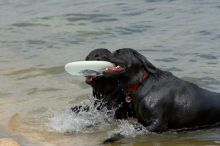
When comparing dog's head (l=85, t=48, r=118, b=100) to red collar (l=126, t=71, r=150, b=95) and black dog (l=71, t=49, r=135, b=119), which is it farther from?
red collar (l=126, t=71, r=150, b=95)

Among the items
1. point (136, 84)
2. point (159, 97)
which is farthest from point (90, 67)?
point (159, 97)

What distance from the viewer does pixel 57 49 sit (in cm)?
1254

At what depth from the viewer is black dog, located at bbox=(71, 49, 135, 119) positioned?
7.12 m

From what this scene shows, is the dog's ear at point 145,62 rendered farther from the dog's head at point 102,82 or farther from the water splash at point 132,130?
the water splash at point 132,130

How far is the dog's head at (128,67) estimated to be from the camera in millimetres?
6598

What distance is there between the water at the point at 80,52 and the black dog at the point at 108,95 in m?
0.14

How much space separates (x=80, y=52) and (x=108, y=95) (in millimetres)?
4752

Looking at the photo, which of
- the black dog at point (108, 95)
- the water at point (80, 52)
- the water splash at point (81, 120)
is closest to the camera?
the water at point (80, 52)

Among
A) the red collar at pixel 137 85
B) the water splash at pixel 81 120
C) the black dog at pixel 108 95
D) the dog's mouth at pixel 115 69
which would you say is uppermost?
the dog's mouth at pixel 115 69

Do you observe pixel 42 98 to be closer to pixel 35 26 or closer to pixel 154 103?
pixel 154 103

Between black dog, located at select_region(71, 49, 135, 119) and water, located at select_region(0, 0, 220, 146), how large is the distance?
0.45 ft

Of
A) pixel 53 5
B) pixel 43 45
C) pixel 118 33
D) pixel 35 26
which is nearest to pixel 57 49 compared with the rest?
pixel 43 45

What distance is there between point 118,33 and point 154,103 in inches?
295

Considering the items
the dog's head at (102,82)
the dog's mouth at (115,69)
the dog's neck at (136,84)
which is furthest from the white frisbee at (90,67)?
the dog's neck at (136,84)
